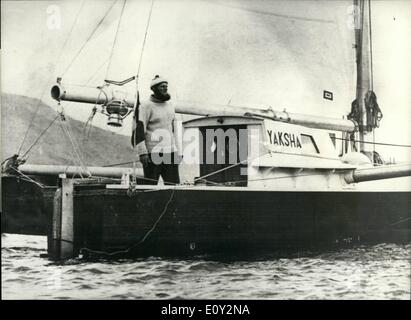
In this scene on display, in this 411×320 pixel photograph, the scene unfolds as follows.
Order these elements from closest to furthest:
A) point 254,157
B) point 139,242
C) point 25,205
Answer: point 139,242
point 254,157
point 25,205

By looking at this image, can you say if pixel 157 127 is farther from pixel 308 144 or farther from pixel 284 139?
pixel 308 144

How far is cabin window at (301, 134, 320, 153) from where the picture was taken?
432 inches

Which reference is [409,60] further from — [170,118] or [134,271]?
[134,271]

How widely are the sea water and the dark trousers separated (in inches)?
50.7

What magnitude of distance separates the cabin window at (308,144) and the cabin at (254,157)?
0.02 metres

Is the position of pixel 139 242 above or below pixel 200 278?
above

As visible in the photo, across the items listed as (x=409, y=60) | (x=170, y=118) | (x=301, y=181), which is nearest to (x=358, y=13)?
(x=409, y=60)

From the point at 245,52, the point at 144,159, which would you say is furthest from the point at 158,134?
the point at 245,52

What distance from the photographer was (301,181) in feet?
34.1

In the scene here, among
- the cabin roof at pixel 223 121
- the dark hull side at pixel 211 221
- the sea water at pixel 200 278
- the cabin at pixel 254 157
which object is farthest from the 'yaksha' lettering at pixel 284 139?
the sea water at pixel 200 278

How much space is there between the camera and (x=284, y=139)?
10477 millimetres

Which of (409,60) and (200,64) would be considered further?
(200,64)

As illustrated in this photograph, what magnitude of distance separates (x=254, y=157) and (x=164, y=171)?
1563mm
